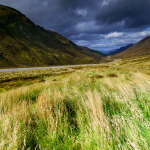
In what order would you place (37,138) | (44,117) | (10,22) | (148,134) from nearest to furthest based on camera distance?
1. (148,134)
2. (37,138)
3. (44,117)
4. (10,22)

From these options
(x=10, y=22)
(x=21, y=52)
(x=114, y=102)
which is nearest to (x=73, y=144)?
(x=114, y=102)

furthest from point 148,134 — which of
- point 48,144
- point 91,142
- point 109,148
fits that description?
point 48,144

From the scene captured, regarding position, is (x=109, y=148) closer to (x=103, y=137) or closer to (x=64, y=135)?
(x=103, y=137)

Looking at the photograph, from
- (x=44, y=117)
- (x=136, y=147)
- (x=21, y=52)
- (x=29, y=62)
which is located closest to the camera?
(x=136, y=147)

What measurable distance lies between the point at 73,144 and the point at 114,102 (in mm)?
2159

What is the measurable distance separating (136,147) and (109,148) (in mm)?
396

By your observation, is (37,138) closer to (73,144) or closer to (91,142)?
(73,144)

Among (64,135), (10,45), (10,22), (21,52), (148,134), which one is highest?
(10,22)

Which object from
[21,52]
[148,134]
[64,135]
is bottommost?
[64,135]

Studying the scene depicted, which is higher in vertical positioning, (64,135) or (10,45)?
(10,45)

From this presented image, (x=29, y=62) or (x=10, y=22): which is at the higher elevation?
(x=10, y=22)

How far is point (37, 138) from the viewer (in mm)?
1943

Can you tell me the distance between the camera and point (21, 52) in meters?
73.4

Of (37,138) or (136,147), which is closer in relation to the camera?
(136,147)
